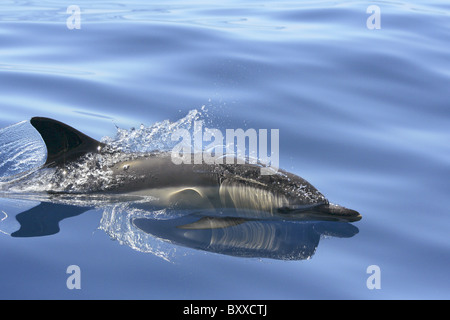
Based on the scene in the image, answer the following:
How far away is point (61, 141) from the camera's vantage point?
249 inches

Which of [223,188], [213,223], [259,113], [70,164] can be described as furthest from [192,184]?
[259,113]

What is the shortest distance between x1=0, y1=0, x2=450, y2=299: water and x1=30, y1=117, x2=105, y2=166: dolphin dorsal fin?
49cm

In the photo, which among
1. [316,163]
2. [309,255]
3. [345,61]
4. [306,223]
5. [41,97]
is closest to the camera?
[309,255]

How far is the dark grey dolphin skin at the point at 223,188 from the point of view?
19.7 ft

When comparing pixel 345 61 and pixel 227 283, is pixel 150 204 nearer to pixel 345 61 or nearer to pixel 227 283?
pixel 227 283

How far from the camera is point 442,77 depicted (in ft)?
33.8

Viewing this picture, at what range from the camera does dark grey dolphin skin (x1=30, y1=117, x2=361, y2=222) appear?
19.7 ft

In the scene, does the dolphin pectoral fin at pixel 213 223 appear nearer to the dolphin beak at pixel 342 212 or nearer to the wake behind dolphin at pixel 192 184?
the wake behind dolphin at pixel 192 184

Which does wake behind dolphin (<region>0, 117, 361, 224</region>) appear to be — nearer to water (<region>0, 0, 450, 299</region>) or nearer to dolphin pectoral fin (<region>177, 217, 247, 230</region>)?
dolphin pectoral fin (<region>177, 217, 247, 230</region>)

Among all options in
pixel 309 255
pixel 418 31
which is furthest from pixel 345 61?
pixel 309 255

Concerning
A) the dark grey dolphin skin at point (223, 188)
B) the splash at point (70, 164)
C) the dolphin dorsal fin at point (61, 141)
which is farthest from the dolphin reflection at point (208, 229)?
the dolphin dorsal fin at point (61, 141)

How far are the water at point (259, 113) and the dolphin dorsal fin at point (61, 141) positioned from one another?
495mm

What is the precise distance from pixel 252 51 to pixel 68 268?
23.7ft

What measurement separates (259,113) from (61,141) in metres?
3.39
